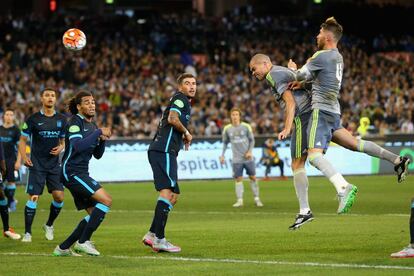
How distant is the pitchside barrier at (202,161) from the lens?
114ft

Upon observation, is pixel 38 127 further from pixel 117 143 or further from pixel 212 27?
Answer: pixel 212 27

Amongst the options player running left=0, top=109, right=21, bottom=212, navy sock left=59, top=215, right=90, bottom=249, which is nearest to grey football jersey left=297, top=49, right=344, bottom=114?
navy sock left=59, top=215, right=90, bottom=249

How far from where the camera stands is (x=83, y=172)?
13.9 m

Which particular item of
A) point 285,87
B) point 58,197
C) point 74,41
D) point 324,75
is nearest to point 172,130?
point 285,87

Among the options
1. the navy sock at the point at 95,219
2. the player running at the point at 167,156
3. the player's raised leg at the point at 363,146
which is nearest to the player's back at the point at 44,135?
the player running at the point at 167,156

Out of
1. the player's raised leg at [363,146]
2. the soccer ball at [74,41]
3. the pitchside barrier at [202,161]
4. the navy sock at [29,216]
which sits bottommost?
the pitchside barrier at [202,161]

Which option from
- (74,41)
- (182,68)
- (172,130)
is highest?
(74,41)

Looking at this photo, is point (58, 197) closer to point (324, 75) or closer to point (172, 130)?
point (172, 130)

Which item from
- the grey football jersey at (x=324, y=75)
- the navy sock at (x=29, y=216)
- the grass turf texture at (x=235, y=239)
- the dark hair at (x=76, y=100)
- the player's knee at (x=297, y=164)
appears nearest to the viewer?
the grass turf texture at (x=235, y=239)

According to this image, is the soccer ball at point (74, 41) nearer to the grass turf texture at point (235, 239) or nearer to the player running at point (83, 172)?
the grass turf texture at point (235, 239)

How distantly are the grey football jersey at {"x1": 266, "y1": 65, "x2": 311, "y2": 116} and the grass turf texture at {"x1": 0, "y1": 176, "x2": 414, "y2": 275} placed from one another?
2.07 metres

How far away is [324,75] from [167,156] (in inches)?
100

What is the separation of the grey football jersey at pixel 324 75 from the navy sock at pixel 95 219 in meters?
3.34

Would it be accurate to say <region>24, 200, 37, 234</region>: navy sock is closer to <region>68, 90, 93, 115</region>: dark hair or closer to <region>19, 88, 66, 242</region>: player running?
<region>19, 88, 66, 242</region>: player running
